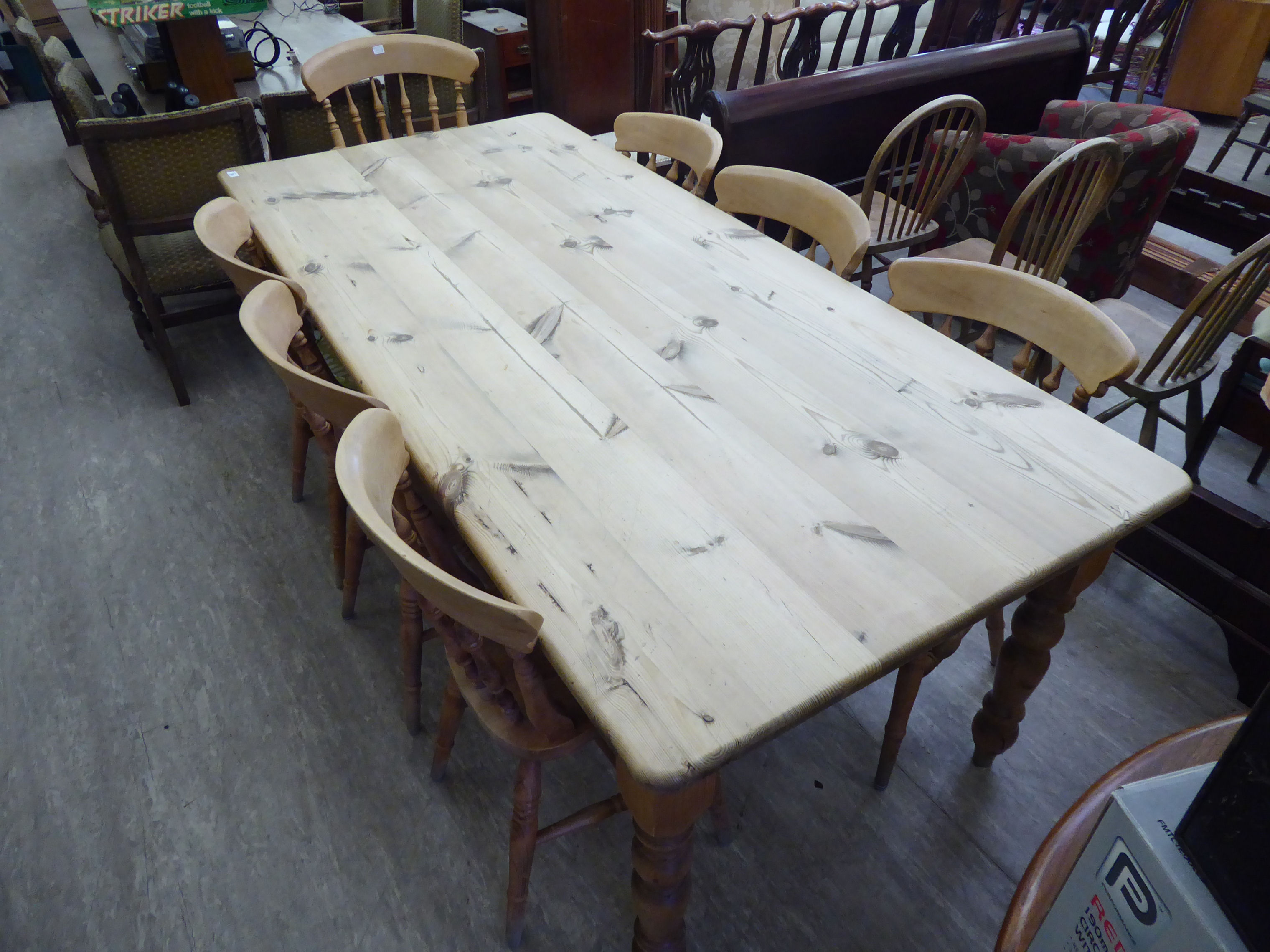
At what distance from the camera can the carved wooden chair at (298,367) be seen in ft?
3.85

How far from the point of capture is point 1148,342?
214cm

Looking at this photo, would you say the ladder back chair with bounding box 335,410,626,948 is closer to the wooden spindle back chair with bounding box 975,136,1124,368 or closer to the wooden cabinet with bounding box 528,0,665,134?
the wooden spindle back chair with bounding box 975,136,1124,368

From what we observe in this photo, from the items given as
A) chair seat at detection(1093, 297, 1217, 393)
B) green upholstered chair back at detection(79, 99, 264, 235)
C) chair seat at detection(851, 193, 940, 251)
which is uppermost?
green upholstered chair back at detection(79, 99, 264, 235)

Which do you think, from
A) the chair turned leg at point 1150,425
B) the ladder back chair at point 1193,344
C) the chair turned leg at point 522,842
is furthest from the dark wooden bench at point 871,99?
the chair turned leg at point 522,842

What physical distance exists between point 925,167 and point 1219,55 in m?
3.67

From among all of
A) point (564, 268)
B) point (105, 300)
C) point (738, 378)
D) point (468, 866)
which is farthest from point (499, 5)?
point (468, 866)

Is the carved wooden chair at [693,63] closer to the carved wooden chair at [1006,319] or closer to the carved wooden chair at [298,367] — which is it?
the carved wooden chair at [1006,319]

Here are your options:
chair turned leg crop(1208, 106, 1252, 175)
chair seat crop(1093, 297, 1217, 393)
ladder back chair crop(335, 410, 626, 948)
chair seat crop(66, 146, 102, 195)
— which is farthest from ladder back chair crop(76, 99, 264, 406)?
chair turned leg crop(1208, 106, 1252, 175)

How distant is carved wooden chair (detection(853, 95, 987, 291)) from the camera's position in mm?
2293

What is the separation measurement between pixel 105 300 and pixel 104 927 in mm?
2370

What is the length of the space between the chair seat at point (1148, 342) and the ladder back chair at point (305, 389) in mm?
1664

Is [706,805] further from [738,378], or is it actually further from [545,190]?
[545,190]

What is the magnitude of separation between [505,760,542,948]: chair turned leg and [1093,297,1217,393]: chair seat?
1.54 metres

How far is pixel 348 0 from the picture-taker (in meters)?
4.92
